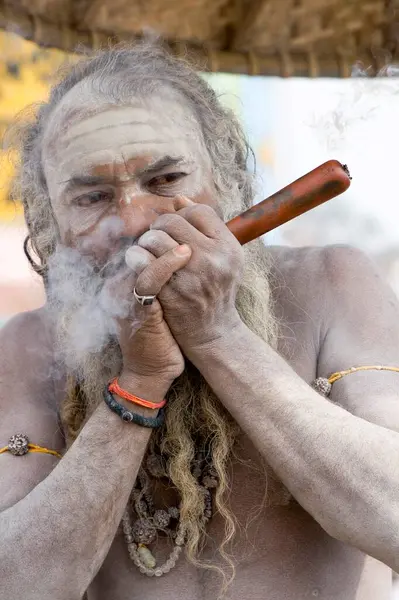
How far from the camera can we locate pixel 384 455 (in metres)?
1.94

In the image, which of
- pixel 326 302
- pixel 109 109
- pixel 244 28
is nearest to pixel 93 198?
pixel 109 109

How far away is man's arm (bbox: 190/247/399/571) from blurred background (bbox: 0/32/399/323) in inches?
28.9

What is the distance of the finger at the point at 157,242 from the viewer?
2.02m

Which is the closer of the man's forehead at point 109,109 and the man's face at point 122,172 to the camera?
the man's face at point 122,172

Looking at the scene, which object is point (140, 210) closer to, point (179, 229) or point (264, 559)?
point (179, 229)

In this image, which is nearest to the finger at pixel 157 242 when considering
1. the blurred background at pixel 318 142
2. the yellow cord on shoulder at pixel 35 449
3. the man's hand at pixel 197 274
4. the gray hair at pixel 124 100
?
the man's hand at pixel 197 274

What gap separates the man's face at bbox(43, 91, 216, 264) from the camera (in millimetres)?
2311

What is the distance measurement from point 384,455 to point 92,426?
0.69 m

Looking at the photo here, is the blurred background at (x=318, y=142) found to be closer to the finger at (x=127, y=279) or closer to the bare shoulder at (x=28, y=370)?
the bare shoulder at (x=28, y=370)

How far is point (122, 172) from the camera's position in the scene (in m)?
2.33

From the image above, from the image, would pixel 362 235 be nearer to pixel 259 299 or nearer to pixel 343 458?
pixel 259 299

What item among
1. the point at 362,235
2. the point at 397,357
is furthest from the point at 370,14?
the point at 397,357

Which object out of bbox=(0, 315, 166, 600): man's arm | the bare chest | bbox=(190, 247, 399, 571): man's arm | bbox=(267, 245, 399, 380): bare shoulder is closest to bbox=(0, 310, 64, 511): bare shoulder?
bbox=(0, 315, 166, 600): man's arm

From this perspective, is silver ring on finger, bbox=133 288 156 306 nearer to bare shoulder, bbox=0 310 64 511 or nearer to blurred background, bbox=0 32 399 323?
bare shoulder, bbox=0 310 64 511
